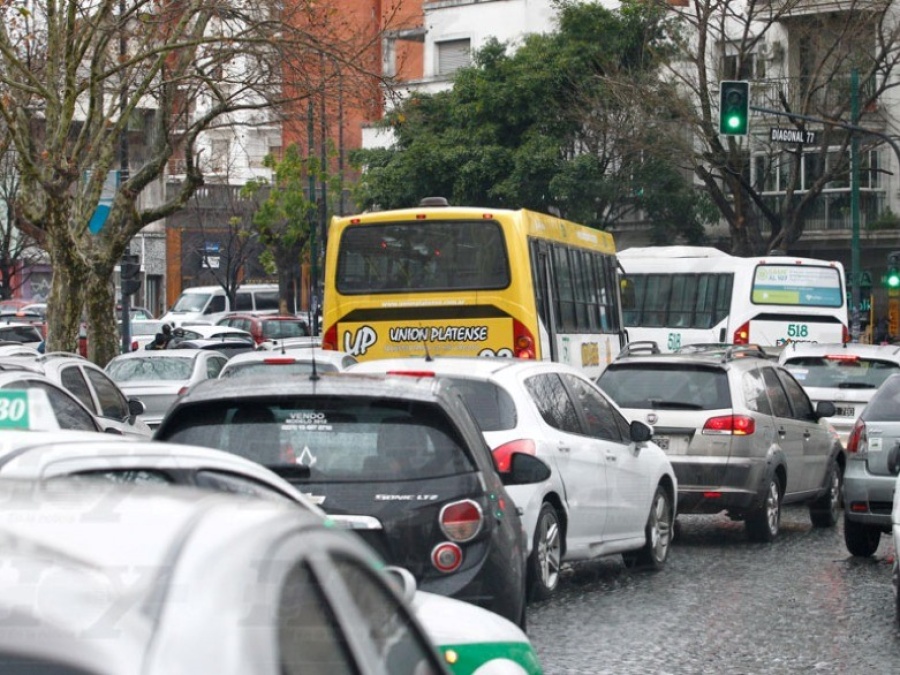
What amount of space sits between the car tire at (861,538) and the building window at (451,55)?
147 feet

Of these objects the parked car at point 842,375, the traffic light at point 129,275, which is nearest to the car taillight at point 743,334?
the traffic light at point 129,275

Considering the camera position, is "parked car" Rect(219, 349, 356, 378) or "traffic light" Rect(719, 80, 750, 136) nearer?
"parked car" Rect(219, 349, 356, 378)

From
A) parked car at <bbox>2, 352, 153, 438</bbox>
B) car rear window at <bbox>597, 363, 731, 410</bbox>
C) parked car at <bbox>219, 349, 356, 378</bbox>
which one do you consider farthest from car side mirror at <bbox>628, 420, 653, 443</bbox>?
parked car at <bbox>2, 352, 153, 438</bbox>

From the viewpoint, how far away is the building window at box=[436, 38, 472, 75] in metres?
57.0

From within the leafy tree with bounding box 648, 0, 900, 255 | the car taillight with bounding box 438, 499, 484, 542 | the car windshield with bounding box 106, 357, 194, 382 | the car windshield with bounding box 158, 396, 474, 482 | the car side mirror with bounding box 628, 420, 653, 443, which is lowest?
the car windshield with bounding box 106, 357, 194, 382

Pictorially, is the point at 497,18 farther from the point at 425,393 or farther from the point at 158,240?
the point at 425,393

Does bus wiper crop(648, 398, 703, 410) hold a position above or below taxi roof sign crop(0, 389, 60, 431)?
below

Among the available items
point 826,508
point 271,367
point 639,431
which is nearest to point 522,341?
point 271,367

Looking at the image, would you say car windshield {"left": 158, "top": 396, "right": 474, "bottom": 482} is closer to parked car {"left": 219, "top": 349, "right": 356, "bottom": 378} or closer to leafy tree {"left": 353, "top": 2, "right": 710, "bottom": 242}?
parked car {"left": 219, "top": 349, "right": 356, "bottom": 378}

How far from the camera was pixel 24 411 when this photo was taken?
14.4 ft

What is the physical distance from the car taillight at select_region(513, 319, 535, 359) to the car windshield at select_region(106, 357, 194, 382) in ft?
14.6

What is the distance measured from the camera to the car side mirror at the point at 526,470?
892 cm

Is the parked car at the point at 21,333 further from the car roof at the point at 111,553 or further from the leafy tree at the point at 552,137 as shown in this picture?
the car roof at the point at 111,553

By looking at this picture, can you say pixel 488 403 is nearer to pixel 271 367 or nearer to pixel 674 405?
pixel 674 405
